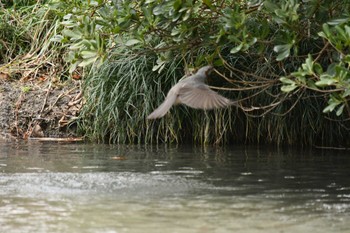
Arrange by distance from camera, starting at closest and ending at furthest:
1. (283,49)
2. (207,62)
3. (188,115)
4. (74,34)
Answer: (283,49) < (74,34) < (207,62) < (188,115)

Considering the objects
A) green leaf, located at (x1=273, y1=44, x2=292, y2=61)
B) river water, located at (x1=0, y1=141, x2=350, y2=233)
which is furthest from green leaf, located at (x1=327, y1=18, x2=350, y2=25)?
river water, located at (x1=0, y1=141, x2=350, y2=233)

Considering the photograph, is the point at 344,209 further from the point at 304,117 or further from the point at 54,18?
the point at 54,18

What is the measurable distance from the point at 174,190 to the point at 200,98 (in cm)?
104

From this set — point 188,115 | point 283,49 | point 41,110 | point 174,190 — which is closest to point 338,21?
point 283,49

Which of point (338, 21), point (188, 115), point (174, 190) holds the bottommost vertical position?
point (174, 190)

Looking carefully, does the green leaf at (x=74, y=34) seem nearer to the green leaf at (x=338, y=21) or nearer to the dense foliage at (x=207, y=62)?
the dense foliage at (x=207, y=62)

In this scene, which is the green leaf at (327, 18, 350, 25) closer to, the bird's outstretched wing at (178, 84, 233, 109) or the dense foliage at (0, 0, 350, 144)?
the dense foliage at (0, 0, 350, 144)

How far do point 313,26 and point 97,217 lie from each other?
3.38 metres

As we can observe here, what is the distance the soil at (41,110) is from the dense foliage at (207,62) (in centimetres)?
40

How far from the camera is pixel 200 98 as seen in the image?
21.8ft

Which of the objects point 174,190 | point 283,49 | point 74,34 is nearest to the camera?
point 174,190

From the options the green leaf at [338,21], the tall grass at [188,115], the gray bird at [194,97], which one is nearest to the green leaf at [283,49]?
the green leaf at [338,21]

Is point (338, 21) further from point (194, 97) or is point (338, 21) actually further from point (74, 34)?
point (74, 34)

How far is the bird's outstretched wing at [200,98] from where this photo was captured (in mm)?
6594
